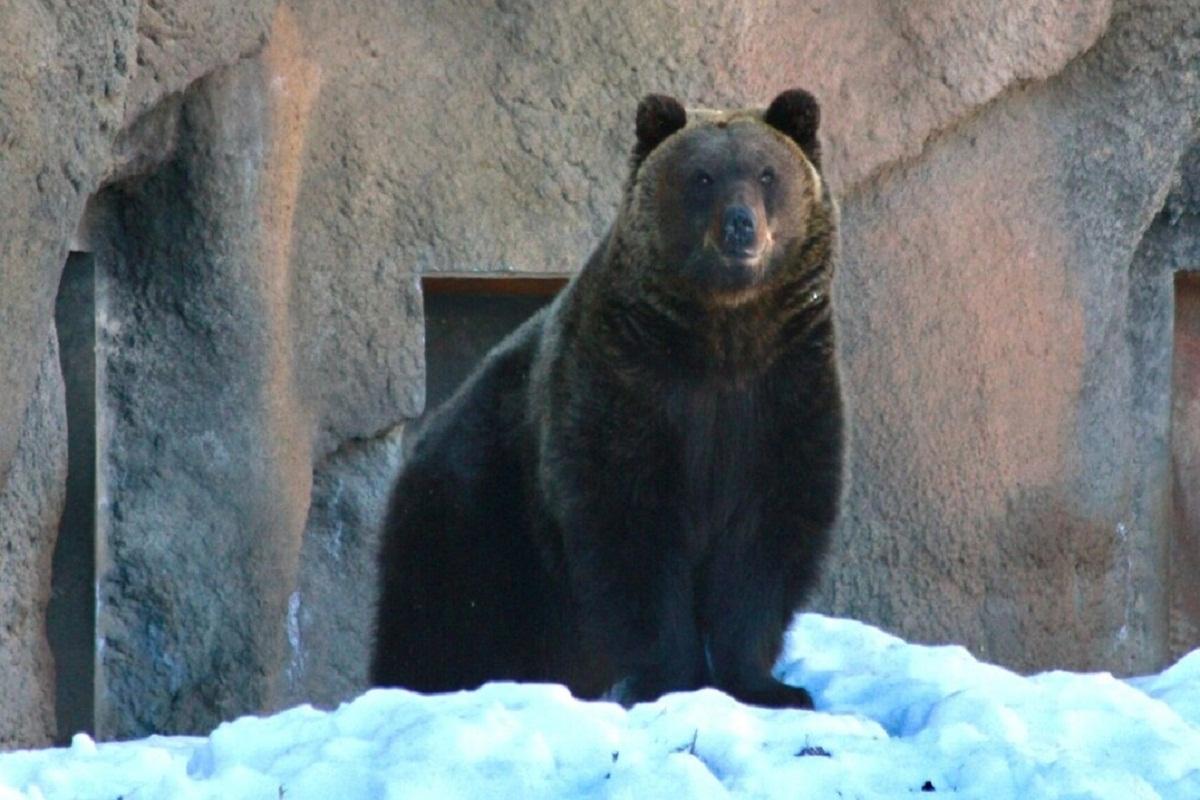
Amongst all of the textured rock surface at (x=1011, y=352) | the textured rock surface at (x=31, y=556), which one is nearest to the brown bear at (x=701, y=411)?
the textured rock surface at (x=31, y=556)

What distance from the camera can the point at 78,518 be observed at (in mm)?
6953

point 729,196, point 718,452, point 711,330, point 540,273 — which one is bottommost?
point 718,452

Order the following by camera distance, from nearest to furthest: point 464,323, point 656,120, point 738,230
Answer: point 738,230
point 656,120
point 464,323

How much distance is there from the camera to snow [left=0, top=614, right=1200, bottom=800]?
3648 millimetres

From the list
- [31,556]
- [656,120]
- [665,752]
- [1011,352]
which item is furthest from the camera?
[1011,352]

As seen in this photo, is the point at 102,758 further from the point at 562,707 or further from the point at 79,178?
the point at 79,178

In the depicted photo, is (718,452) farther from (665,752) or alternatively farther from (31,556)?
(665,752)

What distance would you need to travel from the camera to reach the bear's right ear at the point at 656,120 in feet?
19.9

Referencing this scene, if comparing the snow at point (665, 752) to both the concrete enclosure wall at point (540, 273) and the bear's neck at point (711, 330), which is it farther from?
the concrete enclosure wall at point (540, 273)

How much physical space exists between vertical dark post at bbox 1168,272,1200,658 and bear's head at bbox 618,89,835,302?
338 cm

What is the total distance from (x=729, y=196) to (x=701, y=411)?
0.58 metres

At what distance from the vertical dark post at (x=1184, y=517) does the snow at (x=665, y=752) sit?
4.73 metres

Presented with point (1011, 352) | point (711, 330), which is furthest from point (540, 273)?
point (711, 330)

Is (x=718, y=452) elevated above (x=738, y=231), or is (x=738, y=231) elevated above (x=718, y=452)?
(x=738, y=231)
